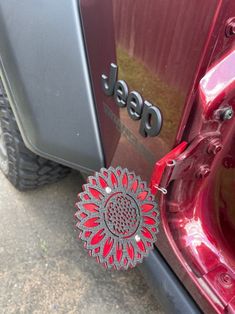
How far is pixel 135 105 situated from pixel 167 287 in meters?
0.52

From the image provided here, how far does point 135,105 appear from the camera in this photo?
3.02ft

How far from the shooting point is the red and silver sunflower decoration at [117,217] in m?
0.89

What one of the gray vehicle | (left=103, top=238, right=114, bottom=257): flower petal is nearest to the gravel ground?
the gray vehicle

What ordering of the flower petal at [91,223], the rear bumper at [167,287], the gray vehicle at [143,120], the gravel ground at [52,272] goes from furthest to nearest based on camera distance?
the gravel ground at [52,272], the rear bumper at [167,287], the flower petal at [91,223], the gray vehicle at [143,120]

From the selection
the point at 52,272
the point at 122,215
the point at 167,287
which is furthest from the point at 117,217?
the point at 52,272

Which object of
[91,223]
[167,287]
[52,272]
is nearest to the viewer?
[91,223]

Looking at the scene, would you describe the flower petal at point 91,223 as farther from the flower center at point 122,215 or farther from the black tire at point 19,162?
the black tire at point 19,162

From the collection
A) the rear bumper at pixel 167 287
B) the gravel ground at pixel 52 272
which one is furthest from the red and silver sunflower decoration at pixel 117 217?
the gravel ground at pixel 52 272

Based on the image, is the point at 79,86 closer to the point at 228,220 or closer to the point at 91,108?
the point at 91,108

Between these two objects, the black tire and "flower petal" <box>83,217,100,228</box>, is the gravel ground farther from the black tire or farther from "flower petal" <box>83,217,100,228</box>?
"flower petal" <box>83,217,100,228</box>

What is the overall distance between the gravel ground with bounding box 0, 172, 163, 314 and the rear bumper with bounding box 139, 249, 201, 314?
0.33m

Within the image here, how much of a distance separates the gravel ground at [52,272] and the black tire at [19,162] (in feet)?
0.41

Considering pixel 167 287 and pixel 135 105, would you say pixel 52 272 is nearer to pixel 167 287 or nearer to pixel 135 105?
pixel 167 287

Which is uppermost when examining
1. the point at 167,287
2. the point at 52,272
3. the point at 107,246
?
the point at 107,246
